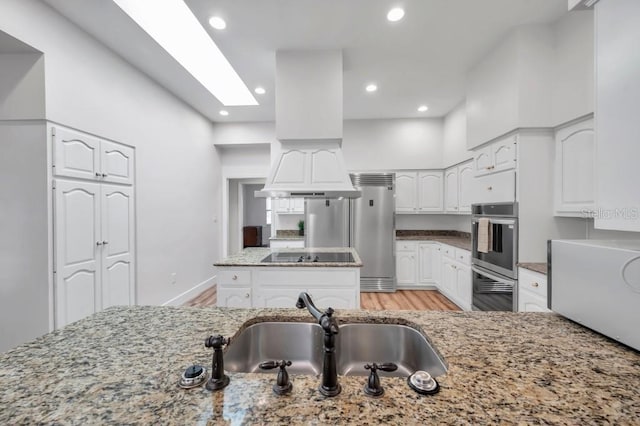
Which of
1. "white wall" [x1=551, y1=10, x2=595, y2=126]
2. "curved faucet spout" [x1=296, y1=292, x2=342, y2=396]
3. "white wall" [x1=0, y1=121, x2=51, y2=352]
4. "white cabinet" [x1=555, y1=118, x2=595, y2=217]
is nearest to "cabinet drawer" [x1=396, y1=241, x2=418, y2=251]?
"white cabinet" [x1=555, y1=118, x2=595, y2=217]

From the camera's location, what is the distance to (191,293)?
4.09 meters

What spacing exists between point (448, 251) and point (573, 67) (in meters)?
2.47

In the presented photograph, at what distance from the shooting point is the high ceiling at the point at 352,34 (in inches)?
82.5

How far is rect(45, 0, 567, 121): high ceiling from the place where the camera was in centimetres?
210

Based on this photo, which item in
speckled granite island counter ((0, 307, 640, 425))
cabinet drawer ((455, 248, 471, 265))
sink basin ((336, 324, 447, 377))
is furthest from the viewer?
cabinet drawer ((455, 248, 471, 265))

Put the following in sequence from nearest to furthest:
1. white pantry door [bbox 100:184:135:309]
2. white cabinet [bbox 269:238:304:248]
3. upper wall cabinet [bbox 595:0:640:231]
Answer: upper wall cabinet [bbox 595:0:640:231], white pantry door [bbox 100:184:135:309], white cabinet [bbox 269:238:304:248]

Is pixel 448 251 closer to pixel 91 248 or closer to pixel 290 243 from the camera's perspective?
pixel 290 243

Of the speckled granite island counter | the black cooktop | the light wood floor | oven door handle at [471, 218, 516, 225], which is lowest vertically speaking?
the light wood floor

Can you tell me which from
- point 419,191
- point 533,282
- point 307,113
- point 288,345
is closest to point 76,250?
point 288,345

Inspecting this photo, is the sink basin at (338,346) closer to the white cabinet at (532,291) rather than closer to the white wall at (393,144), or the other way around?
the white cabinet at (532,291)

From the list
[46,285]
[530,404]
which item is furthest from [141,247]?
[530,404]

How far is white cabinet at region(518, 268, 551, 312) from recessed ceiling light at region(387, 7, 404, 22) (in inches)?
90.3

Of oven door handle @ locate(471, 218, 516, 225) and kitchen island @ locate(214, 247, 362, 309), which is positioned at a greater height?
oven door handle @ locate(471, 218, 516, 225)

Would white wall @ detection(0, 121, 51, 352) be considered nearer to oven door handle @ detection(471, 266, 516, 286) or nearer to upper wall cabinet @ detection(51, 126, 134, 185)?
upper wall cabinet @ detection(51, 126, 134, 185)
